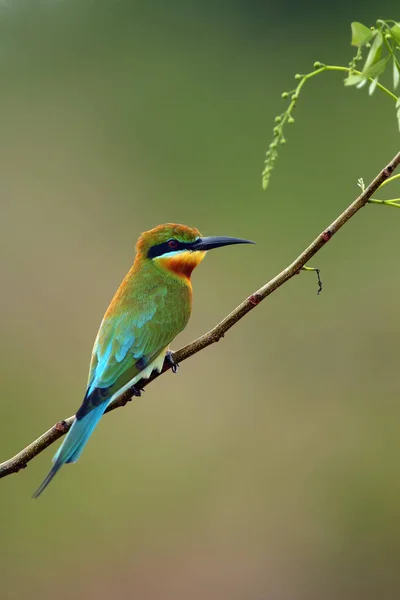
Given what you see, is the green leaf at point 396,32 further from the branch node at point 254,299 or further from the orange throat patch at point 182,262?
the orange throat patch at point 182,262

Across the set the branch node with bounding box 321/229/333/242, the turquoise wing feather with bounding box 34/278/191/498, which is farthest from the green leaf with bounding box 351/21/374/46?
the turquoise wing feather with bounding box 34/278/191/498

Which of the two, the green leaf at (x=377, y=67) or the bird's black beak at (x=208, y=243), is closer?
the green leaf at (x=377, y=67)

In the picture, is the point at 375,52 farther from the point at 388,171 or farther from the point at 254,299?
the point at 254,299

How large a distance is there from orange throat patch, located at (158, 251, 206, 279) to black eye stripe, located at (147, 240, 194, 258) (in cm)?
1

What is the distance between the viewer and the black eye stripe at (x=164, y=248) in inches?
71.2

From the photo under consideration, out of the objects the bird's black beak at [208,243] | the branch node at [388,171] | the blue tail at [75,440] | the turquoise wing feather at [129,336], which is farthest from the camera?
the bird's black beak at [208,243]

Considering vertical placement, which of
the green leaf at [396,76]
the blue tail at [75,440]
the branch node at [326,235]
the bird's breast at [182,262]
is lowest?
the blue tail at [75,440]

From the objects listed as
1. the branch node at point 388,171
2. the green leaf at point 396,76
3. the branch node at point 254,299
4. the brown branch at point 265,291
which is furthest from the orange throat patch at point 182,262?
the green leaf at point 396,76

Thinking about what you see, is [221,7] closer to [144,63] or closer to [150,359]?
[144,63]

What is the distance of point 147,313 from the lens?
1.84 m

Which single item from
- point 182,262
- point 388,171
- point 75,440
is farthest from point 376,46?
point 182,262

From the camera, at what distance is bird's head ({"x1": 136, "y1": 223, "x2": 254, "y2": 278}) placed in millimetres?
1783

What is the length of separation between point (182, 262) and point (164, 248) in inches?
2.2

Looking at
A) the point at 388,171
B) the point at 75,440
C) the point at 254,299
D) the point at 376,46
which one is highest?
the point at 376,46
